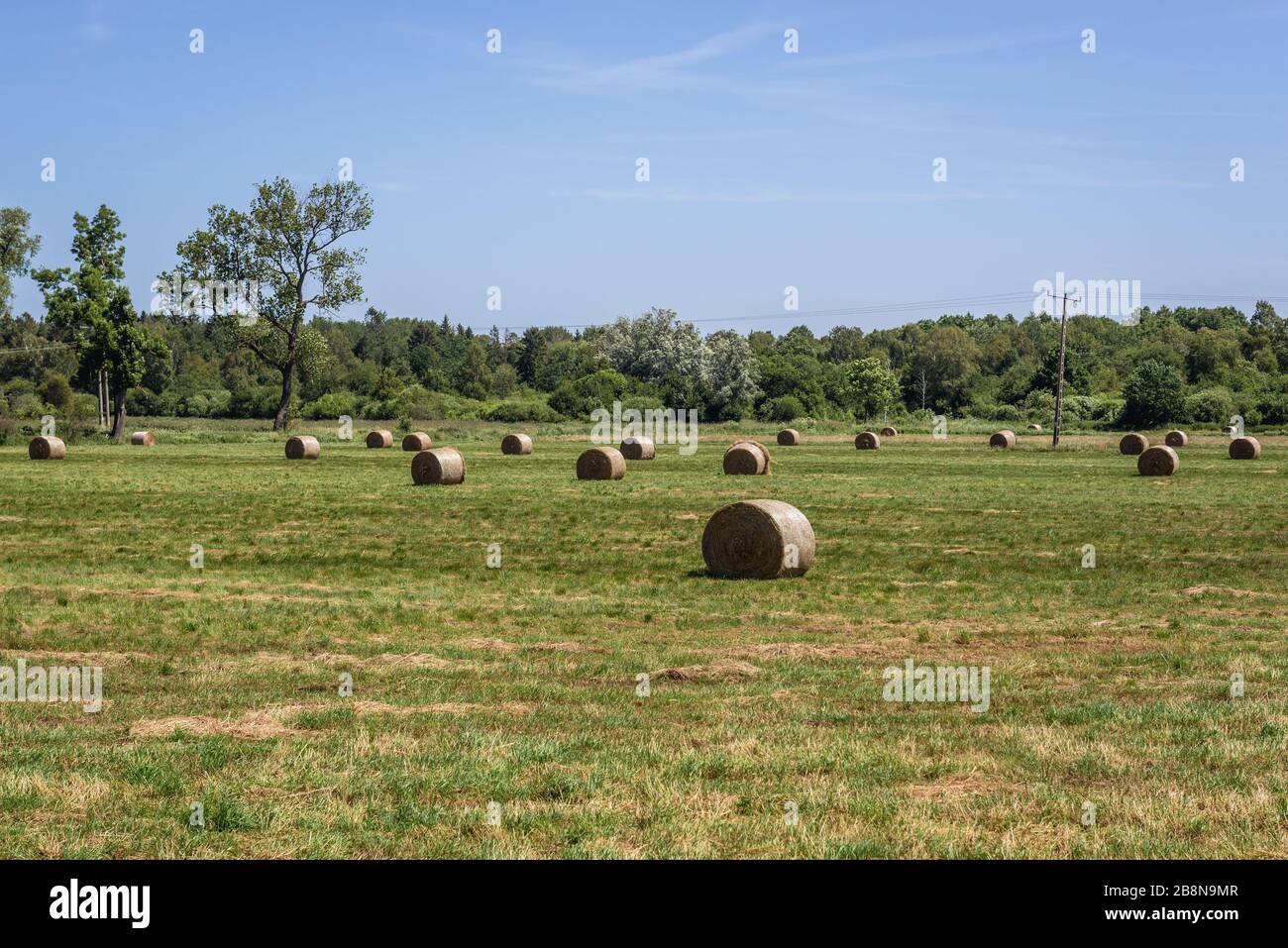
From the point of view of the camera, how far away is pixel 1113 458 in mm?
63250

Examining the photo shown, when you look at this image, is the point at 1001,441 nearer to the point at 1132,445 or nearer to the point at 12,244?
the point at 1132,445

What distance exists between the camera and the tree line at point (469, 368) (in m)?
92.4

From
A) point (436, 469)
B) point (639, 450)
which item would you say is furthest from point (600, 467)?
point (639, 450)

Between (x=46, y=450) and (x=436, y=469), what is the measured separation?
26.9 metres

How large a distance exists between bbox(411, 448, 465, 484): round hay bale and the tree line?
156 ft

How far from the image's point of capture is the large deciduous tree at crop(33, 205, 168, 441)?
8444 cm

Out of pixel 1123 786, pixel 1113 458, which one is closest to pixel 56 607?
pixel 1123 786

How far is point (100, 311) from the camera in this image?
84.6 m

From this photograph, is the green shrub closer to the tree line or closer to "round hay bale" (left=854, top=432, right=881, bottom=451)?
the tree line

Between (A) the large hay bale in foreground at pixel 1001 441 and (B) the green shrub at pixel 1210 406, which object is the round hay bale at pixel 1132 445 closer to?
(A) the large hay bale in foreground at pixel 1001 441

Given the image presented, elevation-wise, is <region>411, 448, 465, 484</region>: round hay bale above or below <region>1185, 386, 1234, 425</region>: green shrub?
below

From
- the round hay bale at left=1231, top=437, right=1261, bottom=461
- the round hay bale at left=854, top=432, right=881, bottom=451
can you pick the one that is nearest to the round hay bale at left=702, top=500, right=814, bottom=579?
the round hay bale at left=1231, top=437, right=1261, bottom=461

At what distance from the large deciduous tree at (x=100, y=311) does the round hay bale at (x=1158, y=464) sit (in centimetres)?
6218
